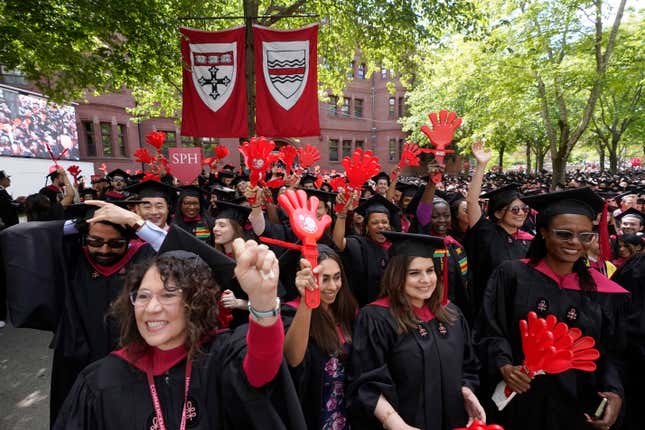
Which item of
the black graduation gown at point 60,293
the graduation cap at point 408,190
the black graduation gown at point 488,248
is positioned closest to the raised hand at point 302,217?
the black graduation gown at point 60,293

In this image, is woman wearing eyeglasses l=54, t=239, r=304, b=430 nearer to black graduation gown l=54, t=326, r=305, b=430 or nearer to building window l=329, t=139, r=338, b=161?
black graduation gown l=54, t=326, r=305, b=430

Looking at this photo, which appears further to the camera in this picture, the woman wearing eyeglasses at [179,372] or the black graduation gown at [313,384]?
the black graduation gown at [313,384]

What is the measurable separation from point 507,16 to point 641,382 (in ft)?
35.3

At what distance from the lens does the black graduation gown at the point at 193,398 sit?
1334mm

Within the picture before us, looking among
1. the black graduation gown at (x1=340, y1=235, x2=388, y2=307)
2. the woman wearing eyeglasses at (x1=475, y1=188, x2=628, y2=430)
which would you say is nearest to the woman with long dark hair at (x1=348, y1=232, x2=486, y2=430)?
the woman wearing eyeglasses at (x1=475, y1=188, x2=628, y2=430)

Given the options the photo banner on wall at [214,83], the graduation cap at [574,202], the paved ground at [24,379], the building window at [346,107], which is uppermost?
the building window at [346,107]

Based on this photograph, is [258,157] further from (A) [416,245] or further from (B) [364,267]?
(A) [416,245]

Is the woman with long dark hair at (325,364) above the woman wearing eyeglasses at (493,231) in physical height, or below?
below

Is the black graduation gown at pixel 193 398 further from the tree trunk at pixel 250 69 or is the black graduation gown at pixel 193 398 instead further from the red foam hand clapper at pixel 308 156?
the tree trunk at pixel 250 69

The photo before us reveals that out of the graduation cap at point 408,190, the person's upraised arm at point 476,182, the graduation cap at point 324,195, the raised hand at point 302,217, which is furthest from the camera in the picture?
the graduation cap at point 408,190

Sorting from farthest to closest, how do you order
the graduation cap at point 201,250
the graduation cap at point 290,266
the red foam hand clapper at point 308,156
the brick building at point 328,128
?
the brick building at point 328,128
the red foam hand clapper at point 308,156
the graduation cap at point 290,266
the graduation cap at point 201,250

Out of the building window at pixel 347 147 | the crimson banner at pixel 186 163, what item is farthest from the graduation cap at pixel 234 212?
the building window at pixel 347 147

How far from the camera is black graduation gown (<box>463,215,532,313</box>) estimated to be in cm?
342

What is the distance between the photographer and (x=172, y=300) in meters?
1.42
